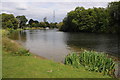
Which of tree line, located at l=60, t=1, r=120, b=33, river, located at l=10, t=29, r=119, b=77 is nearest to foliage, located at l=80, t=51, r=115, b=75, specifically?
river, located at l=10, t=29, r=119, b=77

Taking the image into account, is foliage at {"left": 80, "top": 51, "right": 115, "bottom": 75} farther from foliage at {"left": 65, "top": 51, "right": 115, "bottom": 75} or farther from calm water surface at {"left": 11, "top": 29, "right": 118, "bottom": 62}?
calm water surface at {"left": 11, "top": 29, "right": 118, "bottom": 62}

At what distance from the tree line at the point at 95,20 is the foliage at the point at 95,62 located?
4116cm

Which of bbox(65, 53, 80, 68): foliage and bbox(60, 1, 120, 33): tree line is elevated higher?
bbox(60, 1, 120, 33): tree line

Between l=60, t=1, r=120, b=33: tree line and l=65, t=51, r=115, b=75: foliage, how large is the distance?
41163 mm

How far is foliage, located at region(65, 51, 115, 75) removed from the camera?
8.26 meters

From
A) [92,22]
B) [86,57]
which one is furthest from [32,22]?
[86,57]

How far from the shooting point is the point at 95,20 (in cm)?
6475

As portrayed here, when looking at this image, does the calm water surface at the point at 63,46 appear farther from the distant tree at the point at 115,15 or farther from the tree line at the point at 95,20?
the tree line at the point at 95,20

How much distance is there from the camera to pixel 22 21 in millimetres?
124438

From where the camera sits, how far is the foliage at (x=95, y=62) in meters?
8.26

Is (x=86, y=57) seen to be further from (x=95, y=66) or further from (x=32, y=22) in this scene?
(x=32, y=22)

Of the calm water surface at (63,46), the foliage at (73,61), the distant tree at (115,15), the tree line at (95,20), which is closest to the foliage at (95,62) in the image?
the foliage at (73,61)

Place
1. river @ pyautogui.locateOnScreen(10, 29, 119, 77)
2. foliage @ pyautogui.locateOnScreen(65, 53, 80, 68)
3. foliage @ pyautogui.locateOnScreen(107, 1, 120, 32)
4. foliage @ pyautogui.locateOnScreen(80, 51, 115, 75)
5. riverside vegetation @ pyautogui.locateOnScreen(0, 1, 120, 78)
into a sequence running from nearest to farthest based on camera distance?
riverside vegetation @ pyautogui.locateOnScreen(0, 1, 120, 78) < foliage @ pyautogui.locateOnScreen(80, 51, 115, 75) < foliage @ pyautogui.locateOnScreen(65, 53, 80, 68) < river @ pyautogui.locateOnScreen(10, 29, 119, 77) < foliage @ pyautogui.locateOnScreen(107, 1, 120, 32)

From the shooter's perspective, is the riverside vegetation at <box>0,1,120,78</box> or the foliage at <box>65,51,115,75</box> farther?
the foliage at <box>65,51,115,75</box>
